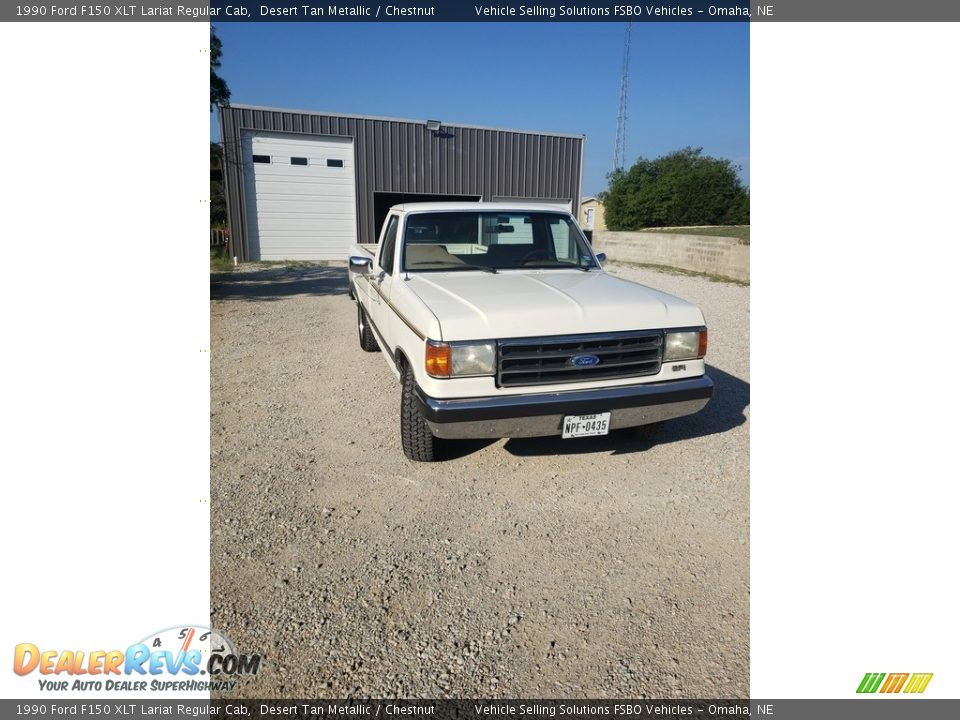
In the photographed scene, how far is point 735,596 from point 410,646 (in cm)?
149

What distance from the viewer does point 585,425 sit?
322cm

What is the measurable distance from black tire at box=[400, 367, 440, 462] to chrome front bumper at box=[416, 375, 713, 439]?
25cm

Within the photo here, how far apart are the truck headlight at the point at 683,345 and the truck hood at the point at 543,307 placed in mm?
63

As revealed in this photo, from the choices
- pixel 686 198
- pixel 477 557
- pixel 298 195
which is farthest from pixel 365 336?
pixel 686 198

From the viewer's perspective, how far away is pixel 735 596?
8.20 feet

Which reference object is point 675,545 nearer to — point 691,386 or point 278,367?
point 691,386

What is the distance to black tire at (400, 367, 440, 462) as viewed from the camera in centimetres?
347

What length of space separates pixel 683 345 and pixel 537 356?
1.00 metres

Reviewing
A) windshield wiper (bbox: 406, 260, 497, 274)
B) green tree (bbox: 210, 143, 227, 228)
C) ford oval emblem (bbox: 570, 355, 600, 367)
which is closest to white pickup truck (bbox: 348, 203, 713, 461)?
ford oval emblem (bbox: 570, 355, 600, 367)

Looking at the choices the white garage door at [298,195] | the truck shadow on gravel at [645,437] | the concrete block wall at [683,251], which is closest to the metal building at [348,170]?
the white garage door at [298,195]

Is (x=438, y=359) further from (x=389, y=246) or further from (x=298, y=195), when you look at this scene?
(x=298, y=195)

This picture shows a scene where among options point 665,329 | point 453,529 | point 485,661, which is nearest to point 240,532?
point 453,529

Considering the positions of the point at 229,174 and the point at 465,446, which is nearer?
the point at 465,446

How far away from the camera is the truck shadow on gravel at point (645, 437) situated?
392 cm
